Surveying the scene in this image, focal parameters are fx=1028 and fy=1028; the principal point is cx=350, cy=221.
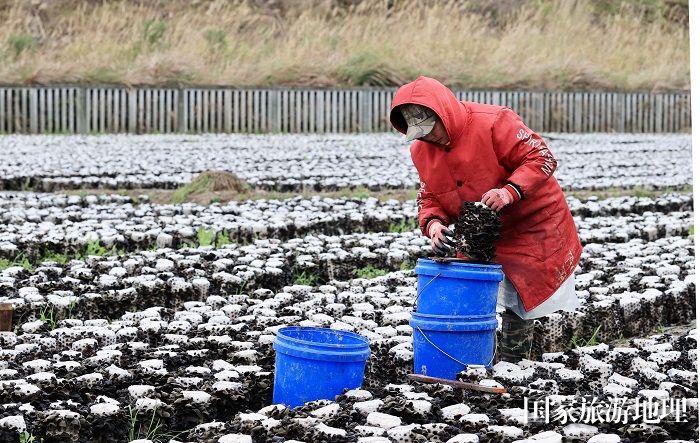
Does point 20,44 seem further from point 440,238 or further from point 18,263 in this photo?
point 440,238

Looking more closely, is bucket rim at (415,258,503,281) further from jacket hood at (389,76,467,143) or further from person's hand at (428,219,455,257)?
jacket hood at (389,76,467,143)

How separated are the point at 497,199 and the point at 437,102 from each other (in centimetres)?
43

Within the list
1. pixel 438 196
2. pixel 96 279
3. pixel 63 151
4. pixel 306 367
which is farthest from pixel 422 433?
pixel 63 151

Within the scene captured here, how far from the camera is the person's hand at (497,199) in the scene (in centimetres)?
386

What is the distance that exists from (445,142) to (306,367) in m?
1.07

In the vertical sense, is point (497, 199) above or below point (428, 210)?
above

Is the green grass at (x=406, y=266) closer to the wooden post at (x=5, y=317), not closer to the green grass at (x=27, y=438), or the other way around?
the wooden post at (x=5, y=317)

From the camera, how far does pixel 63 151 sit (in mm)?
13328

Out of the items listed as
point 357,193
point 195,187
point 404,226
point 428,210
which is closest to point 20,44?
point 195,187

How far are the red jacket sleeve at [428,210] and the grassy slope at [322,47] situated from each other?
14356 millimetres

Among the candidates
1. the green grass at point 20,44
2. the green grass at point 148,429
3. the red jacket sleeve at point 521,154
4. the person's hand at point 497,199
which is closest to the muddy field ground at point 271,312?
the green grass at point 148,429

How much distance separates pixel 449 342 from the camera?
152 inches

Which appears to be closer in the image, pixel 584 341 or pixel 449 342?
pixel 449 342

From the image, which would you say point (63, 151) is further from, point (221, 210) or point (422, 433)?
point (422, 433)
